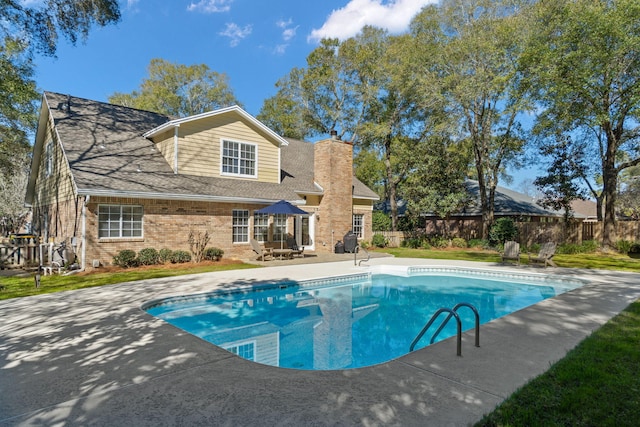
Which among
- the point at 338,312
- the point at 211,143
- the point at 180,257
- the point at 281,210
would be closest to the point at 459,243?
the point at 281,210

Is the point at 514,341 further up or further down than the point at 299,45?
further down

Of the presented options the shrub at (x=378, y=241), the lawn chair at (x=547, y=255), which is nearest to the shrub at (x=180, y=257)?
the shrub at (x=378, y=241)

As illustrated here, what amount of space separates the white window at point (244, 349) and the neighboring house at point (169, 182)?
Answer: 9.10 metres

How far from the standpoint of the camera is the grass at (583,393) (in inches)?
129

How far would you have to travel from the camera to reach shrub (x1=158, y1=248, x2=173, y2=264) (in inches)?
560

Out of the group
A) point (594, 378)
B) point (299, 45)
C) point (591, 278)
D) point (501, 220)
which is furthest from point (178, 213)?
point (299, 45)

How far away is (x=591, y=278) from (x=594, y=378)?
9.27m

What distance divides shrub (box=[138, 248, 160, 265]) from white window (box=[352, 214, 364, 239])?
12131 millimetres

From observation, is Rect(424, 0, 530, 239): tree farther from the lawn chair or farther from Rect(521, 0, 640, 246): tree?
the lawn chair

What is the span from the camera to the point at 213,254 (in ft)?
50.6

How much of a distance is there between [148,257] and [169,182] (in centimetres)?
327

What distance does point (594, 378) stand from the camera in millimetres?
4113

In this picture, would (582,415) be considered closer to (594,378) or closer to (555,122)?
(594,378)

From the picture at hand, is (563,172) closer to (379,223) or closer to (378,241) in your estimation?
(379,223)
